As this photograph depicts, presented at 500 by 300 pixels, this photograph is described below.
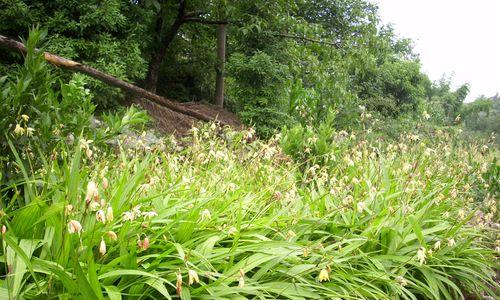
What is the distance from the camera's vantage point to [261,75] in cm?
845

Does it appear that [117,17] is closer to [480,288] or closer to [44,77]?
[44,77]

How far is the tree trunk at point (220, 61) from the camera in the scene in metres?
9.61

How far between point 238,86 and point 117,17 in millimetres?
2981

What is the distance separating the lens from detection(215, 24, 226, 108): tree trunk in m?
9.61

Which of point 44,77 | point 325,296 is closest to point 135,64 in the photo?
point 44,77

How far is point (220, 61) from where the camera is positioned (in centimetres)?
→ 969

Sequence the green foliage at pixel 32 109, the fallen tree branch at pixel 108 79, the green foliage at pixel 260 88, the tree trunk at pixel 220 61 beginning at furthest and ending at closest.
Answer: the tree trunk at pixel 220 61
the green foliage at pixel 260 88
the green foliage at pixel 32 109
the fallen tree branch at pixel 108 79

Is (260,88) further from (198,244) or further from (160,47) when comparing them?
(198,244)

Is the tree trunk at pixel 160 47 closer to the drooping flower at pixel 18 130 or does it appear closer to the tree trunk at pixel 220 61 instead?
the tree trunk at pixel 220 61

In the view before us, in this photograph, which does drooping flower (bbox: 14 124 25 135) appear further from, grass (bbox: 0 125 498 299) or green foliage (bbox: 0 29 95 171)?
grass (bbox: 0 125 498 299)

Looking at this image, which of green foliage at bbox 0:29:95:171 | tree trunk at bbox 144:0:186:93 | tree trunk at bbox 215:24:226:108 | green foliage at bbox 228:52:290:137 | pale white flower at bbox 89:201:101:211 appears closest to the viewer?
pale white flower at bbox 89:201:101:211

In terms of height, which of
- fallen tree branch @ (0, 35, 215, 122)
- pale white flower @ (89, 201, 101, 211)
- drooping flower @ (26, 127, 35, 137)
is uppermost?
fallen tree branch @ (0, 35, 215, 122)

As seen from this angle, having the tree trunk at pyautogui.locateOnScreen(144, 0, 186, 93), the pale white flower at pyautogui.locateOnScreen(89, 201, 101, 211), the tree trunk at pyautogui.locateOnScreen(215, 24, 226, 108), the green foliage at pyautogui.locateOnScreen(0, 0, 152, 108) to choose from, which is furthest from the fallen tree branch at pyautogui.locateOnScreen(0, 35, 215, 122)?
the tree trunk at pyautogui.locateOnScreen(215, 24, 226, 108)

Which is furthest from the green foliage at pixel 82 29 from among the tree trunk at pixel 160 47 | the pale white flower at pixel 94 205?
the pale white flower at pixel 94 205
